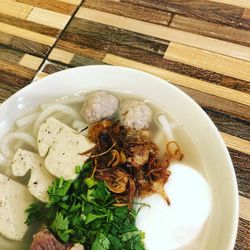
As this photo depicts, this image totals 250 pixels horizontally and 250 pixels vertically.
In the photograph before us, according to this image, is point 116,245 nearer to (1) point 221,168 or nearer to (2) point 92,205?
(2) point 92,205

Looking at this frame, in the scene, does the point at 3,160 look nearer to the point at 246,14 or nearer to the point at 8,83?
the point at 8,83

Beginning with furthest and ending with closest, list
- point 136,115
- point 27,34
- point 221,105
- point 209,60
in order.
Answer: point 27,34
point 209,60
point 221,105
point 136,115

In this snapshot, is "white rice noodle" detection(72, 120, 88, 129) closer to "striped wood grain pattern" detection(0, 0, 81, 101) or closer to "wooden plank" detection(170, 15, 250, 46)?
"striped wood grain pattern" detection(0, 0, 81, 101)

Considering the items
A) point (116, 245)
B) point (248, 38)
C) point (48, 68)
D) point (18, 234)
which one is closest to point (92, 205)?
point (116, 245)

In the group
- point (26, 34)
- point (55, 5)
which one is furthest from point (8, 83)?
point (55, 5)

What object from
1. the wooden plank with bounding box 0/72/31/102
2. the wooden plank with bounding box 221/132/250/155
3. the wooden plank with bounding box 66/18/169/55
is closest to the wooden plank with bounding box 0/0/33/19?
the wooden plank with bounding box 66/18/169/55

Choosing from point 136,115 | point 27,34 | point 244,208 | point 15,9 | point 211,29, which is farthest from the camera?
point 15,9
